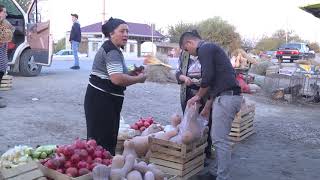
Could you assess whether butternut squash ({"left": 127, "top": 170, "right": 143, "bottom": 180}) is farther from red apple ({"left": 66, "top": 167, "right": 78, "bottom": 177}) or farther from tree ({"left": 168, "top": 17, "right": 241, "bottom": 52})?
tree ({"left": 168, "top": 17, "right": 241, "bottom": 52})

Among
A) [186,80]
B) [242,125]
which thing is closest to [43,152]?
[186,80]

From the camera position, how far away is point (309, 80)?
13758 mm

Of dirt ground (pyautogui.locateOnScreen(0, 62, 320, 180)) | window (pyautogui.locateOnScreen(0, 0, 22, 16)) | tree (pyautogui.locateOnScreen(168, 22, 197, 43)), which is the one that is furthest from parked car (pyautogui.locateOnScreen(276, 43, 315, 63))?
window (pyautogui.locateOnScreen(0, 0, 22, 16))

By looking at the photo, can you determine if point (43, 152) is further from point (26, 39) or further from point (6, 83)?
point (26, 39)

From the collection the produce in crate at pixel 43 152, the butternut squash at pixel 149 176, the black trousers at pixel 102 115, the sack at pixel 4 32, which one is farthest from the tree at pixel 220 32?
the butternut squash at pixel 149 176

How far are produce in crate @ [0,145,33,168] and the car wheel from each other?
9.77 metres

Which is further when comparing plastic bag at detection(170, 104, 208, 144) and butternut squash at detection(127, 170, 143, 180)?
plastic bag at detection(170, 104, 208, 144)

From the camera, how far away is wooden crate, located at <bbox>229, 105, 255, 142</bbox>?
7.45 metres

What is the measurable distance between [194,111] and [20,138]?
9.50 ft

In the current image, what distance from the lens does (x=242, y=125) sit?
24.9 feet

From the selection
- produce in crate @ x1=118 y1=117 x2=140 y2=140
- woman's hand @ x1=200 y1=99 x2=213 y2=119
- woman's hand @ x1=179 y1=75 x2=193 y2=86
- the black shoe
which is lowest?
the black shoe

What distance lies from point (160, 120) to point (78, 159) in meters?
5.01

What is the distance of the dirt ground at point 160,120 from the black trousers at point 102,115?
196 centimetres

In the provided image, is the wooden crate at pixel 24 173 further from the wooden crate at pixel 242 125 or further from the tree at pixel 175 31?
the tree at pixel 175 31
